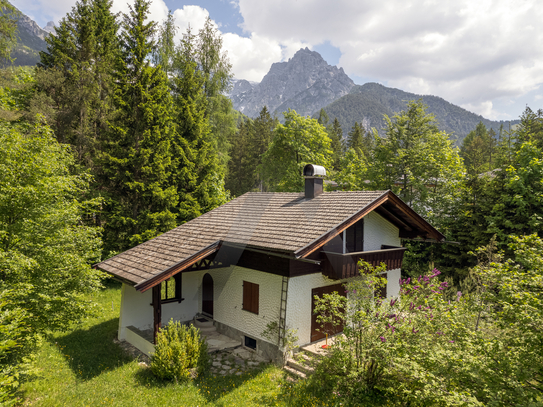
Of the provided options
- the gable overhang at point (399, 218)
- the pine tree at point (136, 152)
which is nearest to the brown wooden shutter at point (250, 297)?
the gable overhang at point (399, 218)

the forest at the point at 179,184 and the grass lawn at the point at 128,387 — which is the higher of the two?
the forest at the point at 179,184

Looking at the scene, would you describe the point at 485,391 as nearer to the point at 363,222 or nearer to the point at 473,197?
the point at 363,222

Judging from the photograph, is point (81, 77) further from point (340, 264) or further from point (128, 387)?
point (340, 264)

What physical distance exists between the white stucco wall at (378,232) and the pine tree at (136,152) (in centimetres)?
1274


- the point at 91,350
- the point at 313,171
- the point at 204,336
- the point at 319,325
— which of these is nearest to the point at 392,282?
the point at 319,325

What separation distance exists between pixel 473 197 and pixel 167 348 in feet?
A: 61.9

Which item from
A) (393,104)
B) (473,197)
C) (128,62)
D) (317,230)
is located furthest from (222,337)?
(393,104)

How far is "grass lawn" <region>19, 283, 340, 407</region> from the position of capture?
738 cm

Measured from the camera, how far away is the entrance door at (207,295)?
1259 centimetres

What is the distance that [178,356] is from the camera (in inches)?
325

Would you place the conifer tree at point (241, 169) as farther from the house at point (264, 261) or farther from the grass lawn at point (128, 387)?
the grass lawn at point (128, 387)

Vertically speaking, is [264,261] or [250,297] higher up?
[264,261]

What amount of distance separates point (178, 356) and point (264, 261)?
3.80 m

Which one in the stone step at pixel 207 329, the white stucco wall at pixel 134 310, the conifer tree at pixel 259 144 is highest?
the conifer tree at pixel 259 144
